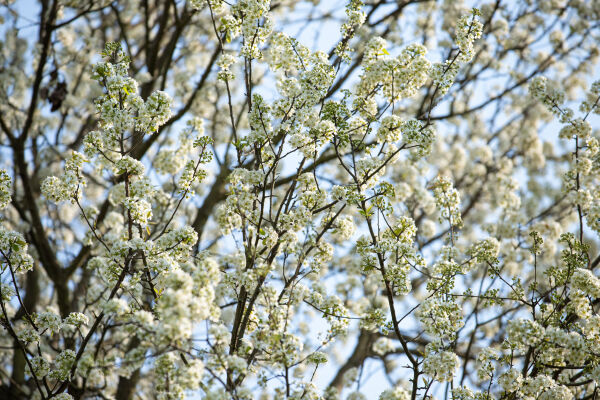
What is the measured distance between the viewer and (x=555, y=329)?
4.34 metres

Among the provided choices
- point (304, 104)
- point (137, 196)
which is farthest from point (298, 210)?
point (137, 196)

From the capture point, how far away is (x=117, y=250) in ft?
14.3

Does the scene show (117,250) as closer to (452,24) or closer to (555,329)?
(555,329)

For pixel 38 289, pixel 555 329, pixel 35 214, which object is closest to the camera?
pixel 555 329

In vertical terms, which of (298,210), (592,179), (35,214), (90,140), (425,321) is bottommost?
(425,321)

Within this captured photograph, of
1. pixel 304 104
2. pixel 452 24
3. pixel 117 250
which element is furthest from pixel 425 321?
pixel 452 24

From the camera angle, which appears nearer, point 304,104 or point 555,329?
point 555,329

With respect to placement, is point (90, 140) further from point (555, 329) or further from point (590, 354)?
point (590, 354)

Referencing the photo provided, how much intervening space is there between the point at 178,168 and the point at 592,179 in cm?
551

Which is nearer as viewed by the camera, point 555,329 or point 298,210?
point 555,329

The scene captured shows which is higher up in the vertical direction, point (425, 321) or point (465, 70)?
point (465, 70)

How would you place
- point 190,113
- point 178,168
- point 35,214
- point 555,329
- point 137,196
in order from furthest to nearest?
point 190,113 → point 35,214 → point 178,168 → point 137,196 → point 555,329

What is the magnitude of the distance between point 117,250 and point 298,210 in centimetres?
160

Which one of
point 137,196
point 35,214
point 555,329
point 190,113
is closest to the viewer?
point 555,329
